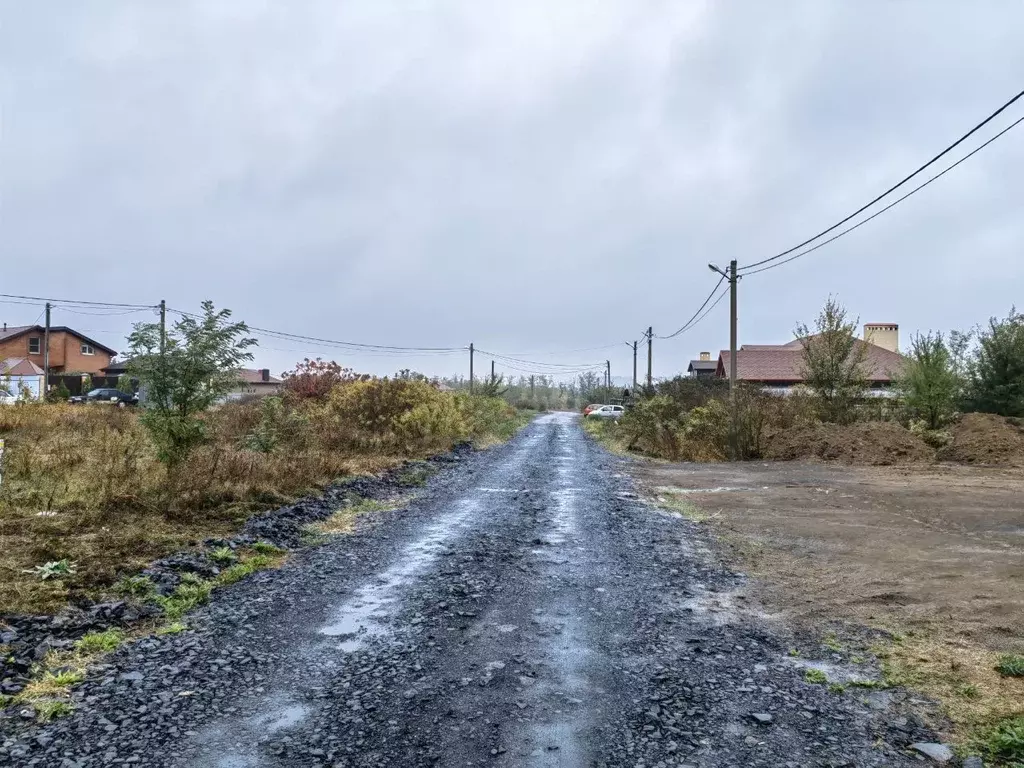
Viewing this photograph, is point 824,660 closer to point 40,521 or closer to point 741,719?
point 741,719

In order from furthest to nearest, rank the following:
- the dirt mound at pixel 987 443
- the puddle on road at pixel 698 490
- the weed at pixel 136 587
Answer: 1. the dirt mound at pixel 987 443
2. the puddle on road at pixel 698 490
3. the weed at pixel 136 587

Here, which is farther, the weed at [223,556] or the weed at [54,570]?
the weed at [223,556]

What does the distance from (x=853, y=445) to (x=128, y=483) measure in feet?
64.2

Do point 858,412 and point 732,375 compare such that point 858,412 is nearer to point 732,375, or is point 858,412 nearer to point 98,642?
point 732,375

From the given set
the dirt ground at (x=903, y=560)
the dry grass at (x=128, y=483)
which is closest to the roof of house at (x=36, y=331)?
the dry grass at (x=128, y=483)

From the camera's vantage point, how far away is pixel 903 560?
763cm

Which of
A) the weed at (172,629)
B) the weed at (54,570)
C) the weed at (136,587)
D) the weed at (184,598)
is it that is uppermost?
the weed at (54,570)

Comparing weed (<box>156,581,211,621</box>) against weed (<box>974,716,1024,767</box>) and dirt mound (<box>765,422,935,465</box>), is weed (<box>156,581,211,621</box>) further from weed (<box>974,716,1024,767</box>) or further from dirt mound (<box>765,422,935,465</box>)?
dirt mound (<box>765,422,935,465</box>)

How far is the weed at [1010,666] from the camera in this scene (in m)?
4.28

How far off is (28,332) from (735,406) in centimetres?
5863

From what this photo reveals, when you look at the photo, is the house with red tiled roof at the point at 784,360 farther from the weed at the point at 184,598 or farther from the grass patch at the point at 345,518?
the weed at the point at 184,598

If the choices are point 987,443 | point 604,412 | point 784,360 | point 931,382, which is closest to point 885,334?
point 784,360

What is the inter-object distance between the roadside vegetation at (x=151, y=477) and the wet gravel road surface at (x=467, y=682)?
141 centimetres

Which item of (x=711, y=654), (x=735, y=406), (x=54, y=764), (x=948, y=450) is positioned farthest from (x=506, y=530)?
(x=948, y=450)
